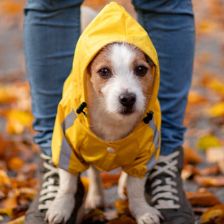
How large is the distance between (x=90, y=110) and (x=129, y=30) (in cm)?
48

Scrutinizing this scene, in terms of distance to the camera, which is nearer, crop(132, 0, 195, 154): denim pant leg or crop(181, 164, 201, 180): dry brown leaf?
crop(132, 0, 195, 154): denim pant leg

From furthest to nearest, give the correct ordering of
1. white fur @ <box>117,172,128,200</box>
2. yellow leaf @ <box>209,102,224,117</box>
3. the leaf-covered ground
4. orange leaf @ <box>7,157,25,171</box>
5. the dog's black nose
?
yellow leaf @ <box>209,102,224,117</box>
orange leaf @ <box>7,157,25,171</box>
white fur @ <box>117,172,128,200</box>
the leaf-covered ground
the dog's black nose

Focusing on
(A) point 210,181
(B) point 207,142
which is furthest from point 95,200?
(B) point 207,142

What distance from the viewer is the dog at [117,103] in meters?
1.56

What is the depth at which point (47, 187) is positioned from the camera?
1797 mm

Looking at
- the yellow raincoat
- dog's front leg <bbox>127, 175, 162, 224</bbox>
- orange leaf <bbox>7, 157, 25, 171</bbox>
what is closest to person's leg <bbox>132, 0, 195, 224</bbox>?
dog's front leg <bbox>127, 175, 162, 224</bbox>

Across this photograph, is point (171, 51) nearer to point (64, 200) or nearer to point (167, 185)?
point (167, 185)

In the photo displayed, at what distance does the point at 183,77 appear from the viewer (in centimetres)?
197

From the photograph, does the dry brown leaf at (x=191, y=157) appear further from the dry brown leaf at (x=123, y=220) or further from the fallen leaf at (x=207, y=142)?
the dry brown leaf at (x=123, y=220)

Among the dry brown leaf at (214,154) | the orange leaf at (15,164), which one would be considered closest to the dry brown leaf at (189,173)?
the dry brown leaf at (214,154)

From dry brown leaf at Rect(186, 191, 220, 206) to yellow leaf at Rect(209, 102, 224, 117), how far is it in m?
1.26

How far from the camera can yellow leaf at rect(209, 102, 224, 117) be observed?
116 inches

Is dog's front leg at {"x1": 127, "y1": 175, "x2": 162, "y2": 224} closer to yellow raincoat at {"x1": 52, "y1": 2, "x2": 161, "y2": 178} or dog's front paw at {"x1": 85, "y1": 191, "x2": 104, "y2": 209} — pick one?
yellow raincoat at {"x1": 52, "y1": 2, "x2": 161, "y2": 178}

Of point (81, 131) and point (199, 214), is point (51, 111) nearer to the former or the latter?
point (81, 131)
